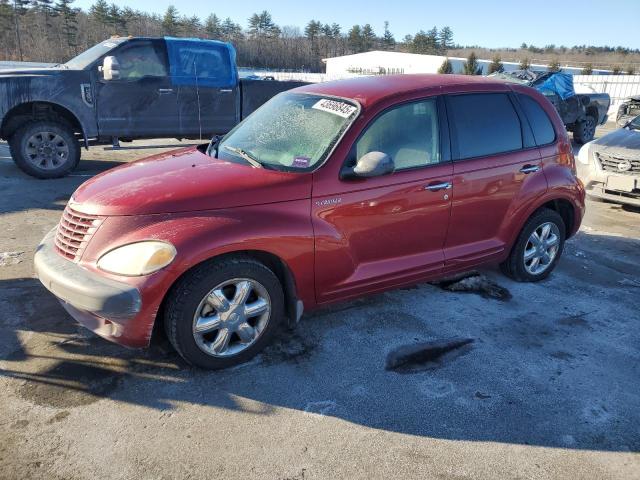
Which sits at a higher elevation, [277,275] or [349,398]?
[277,275]

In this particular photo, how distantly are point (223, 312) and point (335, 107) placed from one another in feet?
5.61

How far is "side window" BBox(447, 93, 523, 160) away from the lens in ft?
13.4

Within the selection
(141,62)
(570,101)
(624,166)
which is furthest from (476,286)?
(570,101)

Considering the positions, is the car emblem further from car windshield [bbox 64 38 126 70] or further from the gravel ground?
car windshield [bbox 64 38 126 70]

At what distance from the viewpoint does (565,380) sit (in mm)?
3361

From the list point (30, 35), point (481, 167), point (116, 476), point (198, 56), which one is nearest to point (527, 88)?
point (481, 167)

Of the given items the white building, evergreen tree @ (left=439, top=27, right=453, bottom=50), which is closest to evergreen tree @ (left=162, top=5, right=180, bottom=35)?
the white building

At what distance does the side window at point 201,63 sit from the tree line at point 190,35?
3337cm

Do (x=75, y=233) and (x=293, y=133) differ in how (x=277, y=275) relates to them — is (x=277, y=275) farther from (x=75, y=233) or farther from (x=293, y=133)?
(x=75, y=233)

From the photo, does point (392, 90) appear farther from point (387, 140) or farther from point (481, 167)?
point (481, 167)

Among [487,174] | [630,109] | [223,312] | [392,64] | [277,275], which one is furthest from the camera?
[392,64]

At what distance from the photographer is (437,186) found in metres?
3.91

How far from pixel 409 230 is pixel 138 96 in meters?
6.07

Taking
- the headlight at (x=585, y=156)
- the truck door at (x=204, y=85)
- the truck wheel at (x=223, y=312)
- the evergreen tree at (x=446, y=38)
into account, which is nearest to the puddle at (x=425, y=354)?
the truck wheel at (x=223, y=312)
